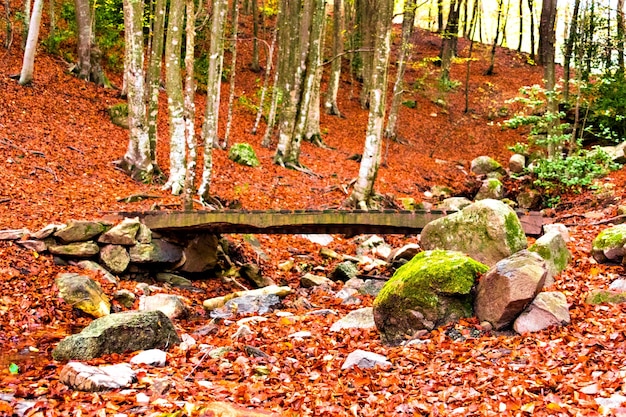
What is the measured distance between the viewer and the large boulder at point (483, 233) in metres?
7.80

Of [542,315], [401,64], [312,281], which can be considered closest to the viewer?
[542,315]

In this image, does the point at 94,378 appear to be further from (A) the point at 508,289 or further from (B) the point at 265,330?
(A) the point at 508,289

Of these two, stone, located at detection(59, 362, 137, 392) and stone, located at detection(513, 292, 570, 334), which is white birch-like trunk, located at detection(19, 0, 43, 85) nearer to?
stone, located at detection(59, 362, 137, 392)

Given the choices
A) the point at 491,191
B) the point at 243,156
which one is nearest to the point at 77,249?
the point at 243,156

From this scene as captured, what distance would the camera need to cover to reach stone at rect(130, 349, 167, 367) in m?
5.38

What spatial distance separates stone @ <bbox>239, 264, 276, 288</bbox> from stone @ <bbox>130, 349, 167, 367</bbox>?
13.2ft

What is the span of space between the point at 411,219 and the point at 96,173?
7.05 m

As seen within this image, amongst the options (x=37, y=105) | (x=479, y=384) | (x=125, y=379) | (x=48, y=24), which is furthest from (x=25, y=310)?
(x=48, y=24)

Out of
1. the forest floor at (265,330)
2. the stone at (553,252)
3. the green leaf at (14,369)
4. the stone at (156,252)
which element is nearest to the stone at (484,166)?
the forest floor at (265,330)

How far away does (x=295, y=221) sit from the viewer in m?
8.82

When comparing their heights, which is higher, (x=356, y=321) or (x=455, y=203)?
(x=455, y=203)

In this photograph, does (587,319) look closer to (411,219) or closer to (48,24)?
(411,219)

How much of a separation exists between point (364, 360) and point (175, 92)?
7.86m

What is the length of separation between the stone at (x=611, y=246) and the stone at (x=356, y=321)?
315 centimetres
